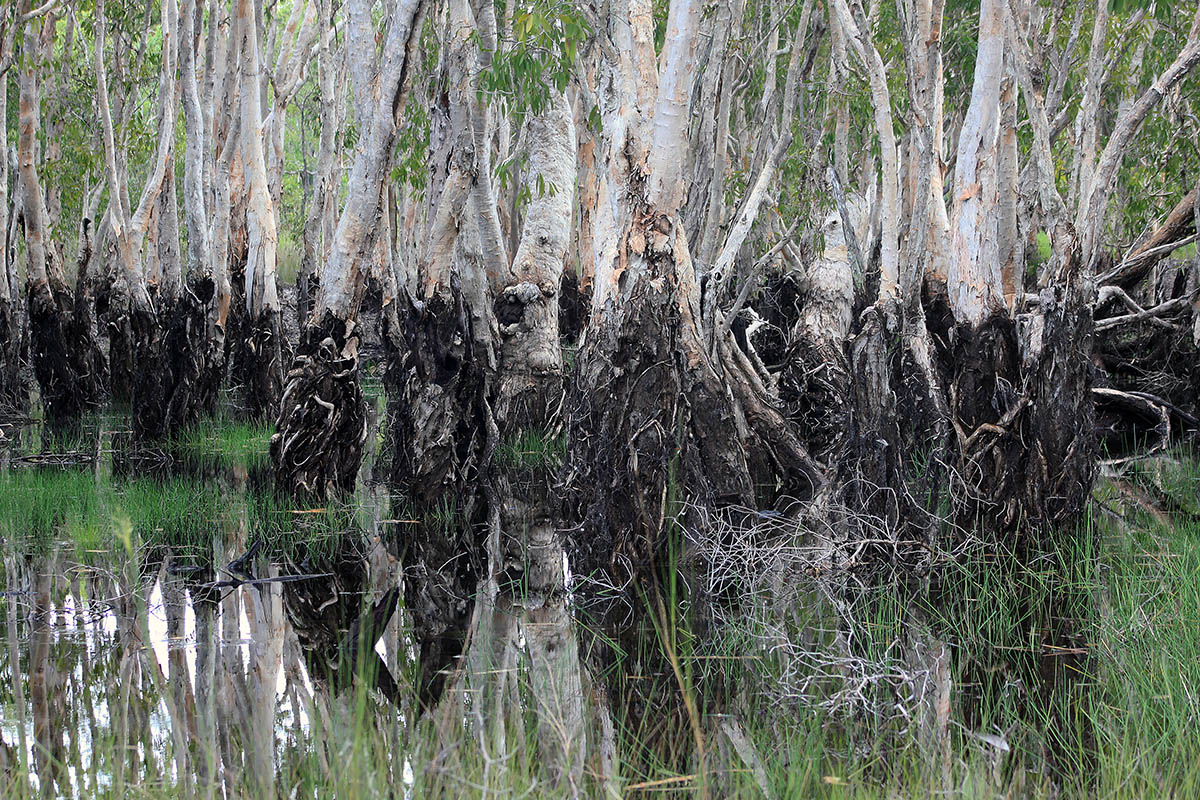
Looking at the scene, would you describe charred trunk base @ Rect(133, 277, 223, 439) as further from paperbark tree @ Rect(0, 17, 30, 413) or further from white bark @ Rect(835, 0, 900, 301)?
white bark @ Rect(835, 0, 900, 301)

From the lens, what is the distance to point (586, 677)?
4137 mm

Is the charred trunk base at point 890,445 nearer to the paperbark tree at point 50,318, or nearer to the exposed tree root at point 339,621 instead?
the exposed tree root at point 339,621

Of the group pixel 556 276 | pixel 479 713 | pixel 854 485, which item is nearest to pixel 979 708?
pixel 479 713

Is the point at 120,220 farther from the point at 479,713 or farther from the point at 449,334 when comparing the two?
the point at 479,713

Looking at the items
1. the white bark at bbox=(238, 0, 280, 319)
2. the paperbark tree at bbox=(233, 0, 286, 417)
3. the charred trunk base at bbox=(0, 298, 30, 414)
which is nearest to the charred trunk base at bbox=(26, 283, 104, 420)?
the charred trunk base at bbox=(0, 298, 30, 414)

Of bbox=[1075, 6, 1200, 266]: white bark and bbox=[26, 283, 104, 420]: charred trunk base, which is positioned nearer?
bbox=[1075, 6, 1200, 266]: white bark

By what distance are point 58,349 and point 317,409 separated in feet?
18.9

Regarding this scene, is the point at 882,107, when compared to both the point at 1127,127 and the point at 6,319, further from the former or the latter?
the point at 6,319

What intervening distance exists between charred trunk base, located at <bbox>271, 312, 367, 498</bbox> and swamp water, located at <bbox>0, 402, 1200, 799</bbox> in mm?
921

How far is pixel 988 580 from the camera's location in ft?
16.9

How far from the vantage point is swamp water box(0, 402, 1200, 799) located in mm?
3168

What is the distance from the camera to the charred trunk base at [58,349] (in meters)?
11.6

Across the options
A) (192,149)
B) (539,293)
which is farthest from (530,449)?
(192,149)

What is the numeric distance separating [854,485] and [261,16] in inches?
451
